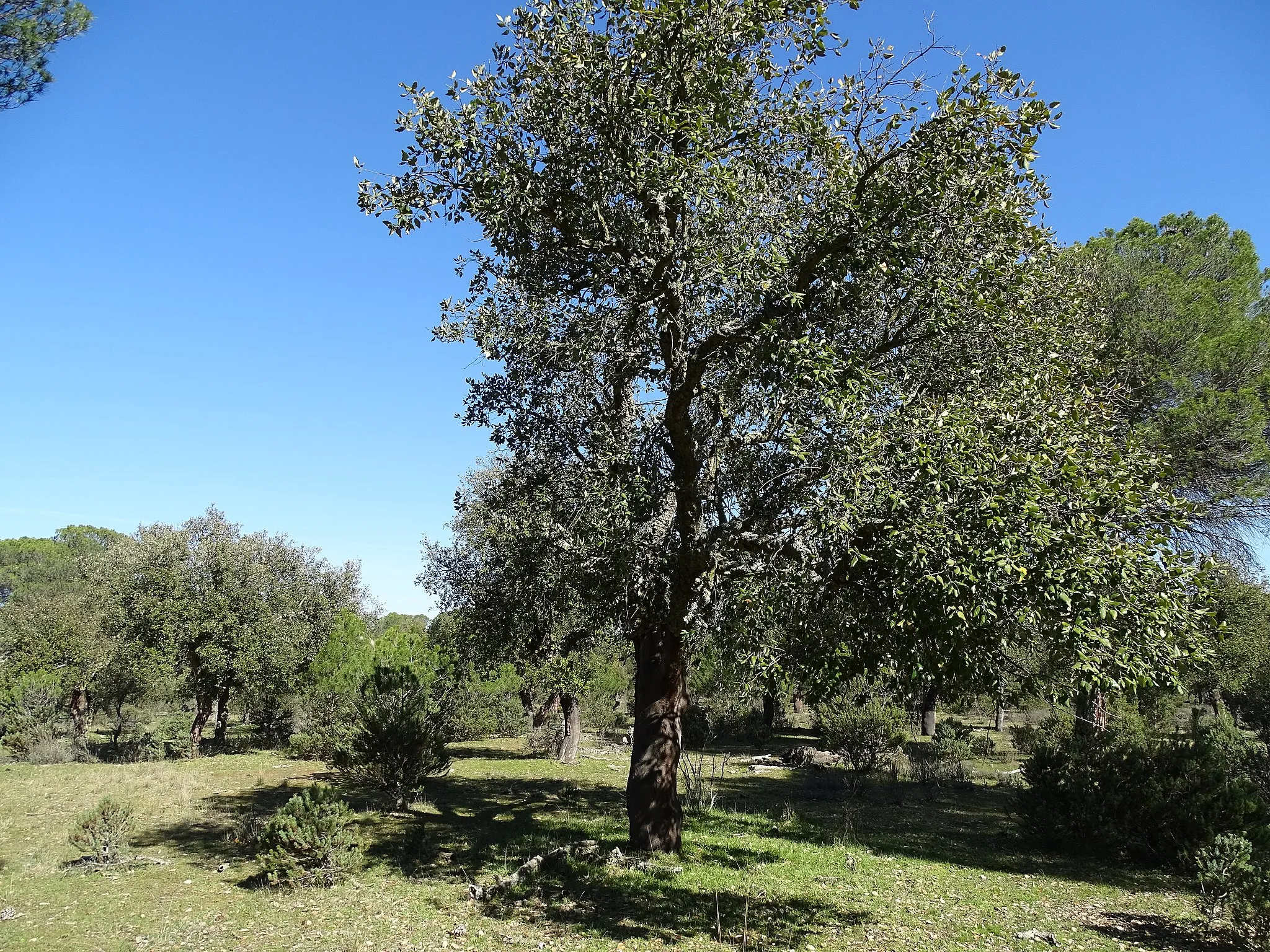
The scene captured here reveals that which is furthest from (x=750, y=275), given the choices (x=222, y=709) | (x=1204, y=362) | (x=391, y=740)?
(x=222, y=709)

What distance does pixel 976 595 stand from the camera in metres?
7.09

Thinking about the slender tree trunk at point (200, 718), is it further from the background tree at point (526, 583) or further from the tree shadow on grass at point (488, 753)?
the background tree at point (526, 583)

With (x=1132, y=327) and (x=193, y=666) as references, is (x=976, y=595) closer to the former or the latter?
(x=1132, y=327)

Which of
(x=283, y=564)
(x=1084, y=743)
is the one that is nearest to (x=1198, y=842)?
(x=1084, y=743)

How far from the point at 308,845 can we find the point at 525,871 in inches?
141

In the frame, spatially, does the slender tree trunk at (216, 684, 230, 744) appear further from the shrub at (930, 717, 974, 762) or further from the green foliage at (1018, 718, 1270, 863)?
the green foliage at (1018, 718, 1270, 863)

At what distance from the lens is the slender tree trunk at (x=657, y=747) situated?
39.5ft

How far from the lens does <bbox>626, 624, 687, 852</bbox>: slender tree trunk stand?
12047mm

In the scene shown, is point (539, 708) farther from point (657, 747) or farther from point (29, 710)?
point (657, 747)

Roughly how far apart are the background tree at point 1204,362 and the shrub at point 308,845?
1895 centimetres

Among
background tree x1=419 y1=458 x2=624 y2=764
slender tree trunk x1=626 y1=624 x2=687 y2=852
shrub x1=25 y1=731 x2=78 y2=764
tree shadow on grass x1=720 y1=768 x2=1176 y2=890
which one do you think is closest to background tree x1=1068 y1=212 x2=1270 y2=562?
tree shadow on grass x1=720 y1=768 x2=1176 y2=890

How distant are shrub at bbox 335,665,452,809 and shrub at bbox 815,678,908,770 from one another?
14281mm

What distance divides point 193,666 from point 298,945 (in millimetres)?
27862

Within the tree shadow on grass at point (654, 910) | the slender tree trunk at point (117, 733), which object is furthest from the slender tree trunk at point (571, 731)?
the slender tree trunk at point (117, 733)
